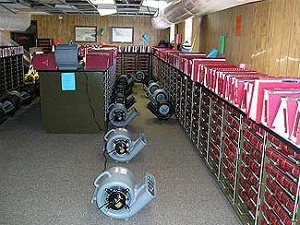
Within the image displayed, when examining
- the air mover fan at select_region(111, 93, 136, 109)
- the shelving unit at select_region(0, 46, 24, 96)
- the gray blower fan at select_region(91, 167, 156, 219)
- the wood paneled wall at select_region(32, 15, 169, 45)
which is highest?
the wood paneled wall at select_region(32, 15, 169, 45)

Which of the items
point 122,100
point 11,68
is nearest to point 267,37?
point 122,100

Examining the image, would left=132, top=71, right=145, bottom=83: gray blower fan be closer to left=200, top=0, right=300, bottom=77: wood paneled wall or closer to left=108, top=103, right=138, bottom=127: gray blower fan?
left=108, top=103, right=138, bottom=127: gray blower fan

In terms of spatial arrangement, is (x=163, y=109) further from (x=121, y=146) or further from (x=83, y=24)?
(x=83, y=24)

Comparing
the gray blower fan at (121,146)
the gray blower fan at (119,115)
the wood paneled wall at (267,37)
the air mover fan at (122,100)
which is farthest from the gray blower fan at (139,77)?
the gray blower fan at (121,146)

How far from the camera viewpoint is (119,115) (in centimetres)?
558

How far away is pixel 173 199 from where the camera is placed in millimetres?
3273

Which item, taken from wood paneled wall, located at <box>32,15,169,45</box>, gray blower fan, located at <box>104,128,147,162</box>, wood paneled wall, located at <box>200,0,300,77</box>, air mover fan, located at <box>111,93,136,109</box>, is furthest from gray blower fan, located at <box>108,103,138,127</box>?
wood paneled wall, located at <box>32,15,169,45</box>

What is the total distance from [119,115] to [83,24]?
310 inches

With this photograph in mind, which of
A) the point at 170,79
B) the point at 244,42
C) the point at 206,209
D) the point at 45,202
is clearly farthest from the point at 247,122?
the point at 170,79

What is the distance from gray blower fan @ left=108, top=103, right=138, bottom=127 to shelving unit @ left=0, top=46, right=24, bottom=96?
Result: 3.36 meters

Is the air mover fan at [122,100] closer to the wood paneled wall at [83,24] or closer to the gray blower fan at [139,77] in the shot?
the gray blower fan at [139,77]

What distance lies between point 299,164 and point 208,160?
2.02 meters

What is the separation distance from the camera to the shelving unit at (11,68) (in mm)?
7734

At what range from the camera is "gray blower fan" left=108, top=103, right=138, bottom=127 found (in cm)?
556
